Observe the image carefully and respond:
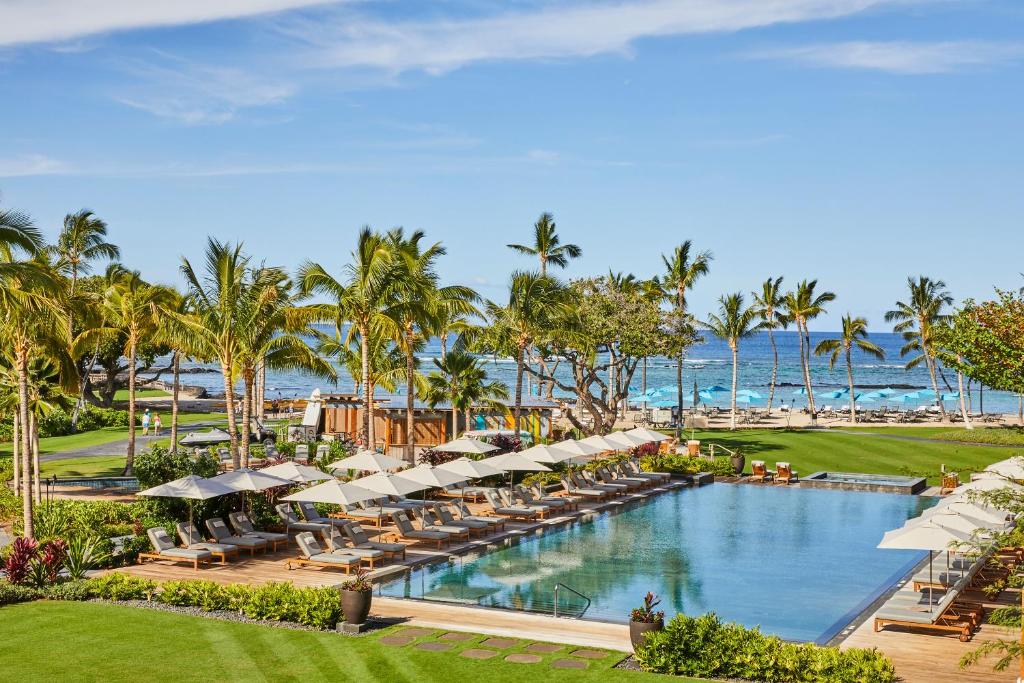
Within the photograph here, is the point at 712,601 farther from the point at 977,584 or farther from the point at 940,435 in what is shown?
the point at 940,435

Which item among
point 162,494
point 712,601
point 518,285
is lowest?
point 712,601

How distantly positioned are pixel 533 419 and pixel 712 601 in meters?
27.0

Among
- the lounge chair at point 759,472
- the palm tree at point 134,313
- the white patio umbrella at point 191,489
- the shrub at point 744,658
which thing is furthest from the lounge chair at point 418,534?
the lounge chair at point 759,472

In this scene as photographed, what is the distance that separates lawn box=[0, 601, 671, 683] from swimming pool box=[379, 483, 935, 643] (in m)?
3.61

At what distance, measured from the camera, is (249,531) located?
81.4 ft

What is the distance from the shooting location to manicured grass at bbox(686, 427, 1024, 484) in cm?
4285

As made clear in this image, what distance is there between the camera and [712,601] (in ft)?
68.3

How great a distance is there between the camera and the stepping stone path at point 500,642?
16.0 m

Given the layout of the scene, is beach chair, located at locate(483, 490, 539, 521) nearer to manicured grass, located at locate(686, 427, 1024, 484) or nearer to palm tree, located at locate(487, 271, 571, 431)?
palm tree, located at locate(487, 271, 571, 431)

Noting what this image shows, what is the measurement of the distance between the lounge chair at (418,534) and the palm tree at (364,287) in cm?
917

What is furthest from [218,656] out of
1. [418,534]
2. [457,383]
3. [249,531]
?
[457,383]

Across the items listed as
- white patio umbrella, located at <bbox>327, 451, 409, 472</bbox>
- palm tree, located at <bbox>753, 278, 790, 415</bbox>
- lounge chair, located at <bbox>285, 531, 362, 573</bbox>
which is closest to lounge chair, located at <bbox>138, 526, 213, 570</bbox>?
lounge chair, located at <bbox>285, 531, 362, 573</bbox>

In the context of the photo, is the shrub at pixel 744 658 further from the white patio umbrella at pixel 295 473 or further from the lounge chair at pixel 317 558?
the white patio umbrella at pixel 295 473

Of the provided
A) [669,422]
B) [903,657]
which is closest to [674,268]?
[669,422]
